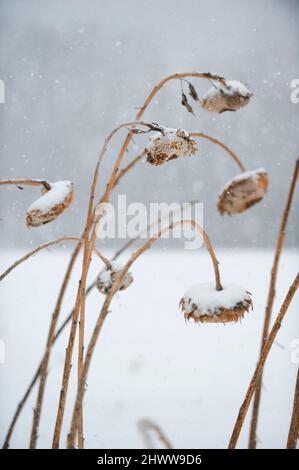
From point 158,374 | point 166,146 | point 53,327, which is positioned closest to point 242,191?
point 166,146

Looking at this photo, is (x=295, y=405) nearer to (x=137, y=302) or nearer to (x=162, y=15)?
(x=162, y=15)

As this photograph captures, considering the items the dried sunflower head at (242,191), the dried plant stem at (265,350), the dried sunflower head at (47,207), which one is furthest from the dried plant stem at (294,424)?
the dried sunflower head at (47,207)

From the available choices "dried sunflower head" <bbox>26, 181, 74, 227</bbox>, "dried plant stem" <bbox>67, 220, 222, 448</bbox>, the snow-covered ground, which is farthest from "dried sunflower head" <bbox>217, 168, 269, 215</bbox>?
the snow-covered ground

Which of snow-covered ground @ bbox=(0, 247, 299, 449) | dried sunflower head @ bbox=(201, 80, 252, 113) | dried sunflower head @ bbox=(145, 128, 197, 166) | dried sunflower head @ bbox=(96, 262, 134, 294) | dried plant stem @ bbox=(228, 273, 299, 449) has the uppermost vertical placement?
dried sunflower head @ bbox=(201, 80, 252, 113)

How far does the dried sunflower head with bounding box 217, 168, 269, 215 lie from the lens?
1.31 feet

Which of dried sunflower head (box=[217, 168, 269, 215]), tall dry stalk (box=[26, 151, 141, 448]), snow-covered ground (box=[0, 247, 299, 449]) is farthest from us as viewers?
snow-covered ground (box=[0, 247, 299, 449])

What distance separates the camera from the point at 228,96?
1.55 feet

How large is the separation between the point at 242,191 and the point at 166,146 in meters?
0.10

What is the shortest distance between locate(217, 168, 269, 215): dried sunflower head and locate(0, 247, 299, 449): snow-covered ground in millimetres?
369

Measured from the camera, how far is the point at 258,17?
1.18 metres

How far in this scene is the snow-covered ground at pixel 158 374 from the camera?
3.97 ft

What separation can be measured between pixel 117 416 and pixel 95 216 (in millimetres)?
1005

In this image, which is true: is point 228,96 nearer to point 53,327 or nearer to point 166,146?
point 166,146

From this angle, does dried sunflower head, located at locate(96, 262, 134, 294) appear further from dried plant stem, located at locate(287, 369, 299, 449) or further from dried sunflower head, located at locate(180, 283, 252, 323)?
dried plant stem, located at locate(287, 369, 299, 449)
